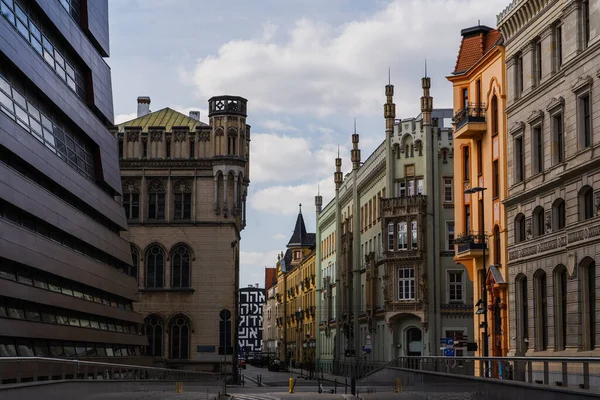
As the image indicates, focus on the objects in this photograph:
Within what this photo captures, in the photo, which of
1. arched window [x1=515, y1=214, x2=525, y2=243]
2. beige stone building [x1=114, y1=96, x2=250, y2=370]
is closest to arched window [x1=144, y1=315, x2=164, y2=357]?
beige stone building [x1=114, y1=96, x2=250, y2=370]

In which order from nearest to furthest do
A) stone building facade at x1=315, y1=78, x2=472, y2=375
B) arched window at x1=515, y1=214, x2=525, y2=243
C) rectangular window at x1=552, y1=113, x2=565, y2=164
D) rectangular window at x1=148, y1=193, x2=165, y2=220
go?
rectangular window at x1=552, y1=113, x2=565, y2=164
arched window at x1=515, y1=214, x2=525, y2=243
stone building facade at x1=315, y1=78, x2=472, y2=375
rectangular window at x1=148, y1=193, x2=165, y2=220

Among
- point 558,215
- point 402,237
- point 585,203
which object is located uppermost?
point 402,237

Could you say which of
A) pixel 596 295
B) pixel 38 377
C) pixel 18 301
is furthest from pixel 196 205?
pixel 38 377

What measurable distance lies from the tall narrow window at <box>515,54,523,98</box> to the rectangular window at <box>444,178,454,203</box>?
89.9 feet

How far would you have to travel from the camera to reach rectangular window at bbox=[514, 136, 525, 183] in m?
45.0

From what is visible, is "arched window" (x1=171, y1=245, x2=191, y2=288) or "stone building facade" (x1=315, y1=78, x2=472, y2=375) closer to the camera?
"stone building facade" (x1=315, y1=78, x2=472, y2=375)

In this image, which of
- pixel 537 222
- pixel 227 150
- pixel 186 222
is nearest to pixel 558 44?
pixel 537 222

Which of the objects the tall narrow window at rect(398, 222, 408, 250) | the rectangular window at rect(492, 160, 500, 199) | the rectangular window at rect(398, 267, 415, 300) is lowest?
the rectangular window at rect(398, 267, 415, 300)

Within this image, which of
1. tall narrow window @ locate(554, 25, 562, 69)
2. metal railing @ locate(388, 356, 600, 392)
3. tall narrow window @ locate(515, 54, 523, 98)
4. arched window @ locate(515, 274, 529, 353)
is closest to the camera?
metal railing @ locate(388, 356, 600, 392)

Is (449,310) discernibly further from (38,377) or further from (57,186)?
(38,377)

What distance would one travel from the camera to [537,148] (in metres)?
42.8

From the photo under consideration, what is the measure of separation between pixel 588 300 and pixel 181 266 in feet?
150

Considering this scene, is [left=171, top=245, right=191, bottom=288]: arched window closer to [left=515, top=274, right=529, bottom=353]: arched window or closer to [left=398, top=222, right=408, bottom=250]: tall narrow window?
[left=398, top=222, right=408, bottom=250]: tall narrow window

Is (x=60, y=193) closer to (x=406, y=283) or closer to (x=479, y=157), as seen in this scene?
(x=479, y=157)
